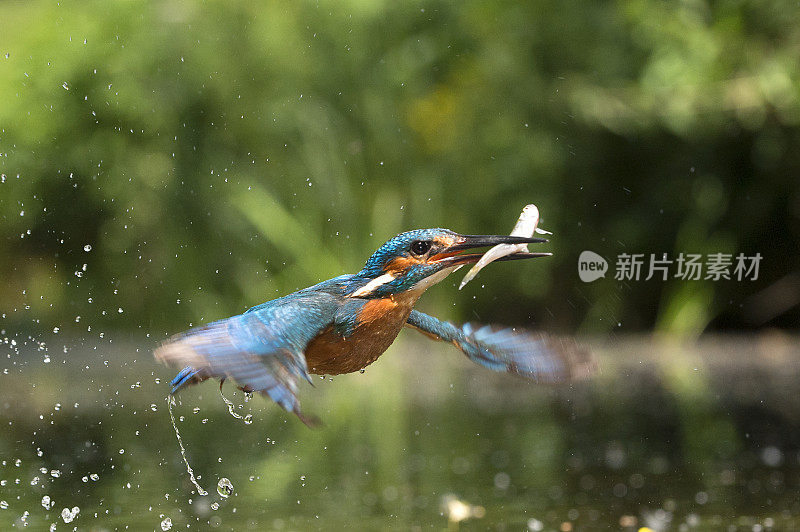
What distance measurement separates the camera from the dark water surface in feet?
17.5

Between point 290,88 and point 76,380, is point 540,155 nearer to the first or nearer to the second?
point 290,88

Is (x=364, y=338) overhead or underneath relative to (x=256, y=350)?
overhead

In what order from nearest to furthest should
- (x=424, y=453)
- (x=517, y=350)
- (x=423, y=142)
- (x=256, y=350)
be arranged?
(x=256, y=350), (x=517, y=350), (x=424, y=453), (x=423, y=142)

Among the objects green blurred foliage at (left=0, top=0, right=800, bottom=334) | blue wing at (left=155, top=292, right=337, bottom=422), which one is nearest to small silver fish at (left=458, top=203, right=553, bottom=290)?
blue wing at (left=155, top=292, right=337, bottom=422)

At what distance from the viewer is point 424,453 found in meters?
7.00

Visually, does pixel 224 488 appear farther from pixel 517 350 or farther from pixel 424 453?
pixel 517 350

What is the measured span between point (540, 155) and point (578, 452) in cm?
611

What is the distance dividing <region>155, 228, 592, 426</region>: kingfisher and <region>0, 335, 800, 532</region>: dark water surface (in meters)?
1.26

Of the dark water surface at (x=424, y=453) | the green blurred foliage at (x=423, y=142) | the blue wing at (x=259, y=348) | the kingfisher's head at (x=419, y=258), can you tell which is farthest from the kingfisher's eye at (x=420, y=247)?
the green blurred foliage at (x=423, y=142)

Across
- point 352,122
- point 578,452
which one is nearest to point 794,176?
point 352,122

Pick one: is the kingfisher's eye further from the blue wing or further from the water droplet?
the water droplet

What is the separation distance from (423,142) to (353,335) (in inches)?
377

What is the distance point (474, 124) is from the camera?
12695 mm

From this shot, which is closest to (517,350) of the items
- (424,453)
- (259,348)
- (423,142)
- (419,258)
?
(419,258)
